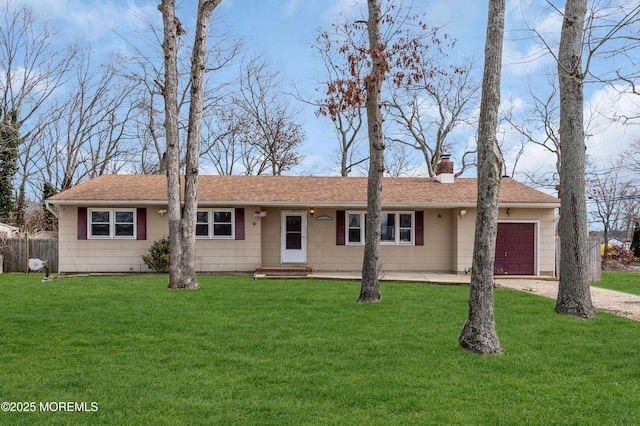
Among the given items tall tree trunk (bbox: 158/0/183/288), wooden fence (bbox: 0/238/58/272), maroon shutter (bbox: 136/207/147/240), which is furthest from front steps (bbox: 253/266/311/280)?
wooden fence (bbox: 0/238/58/272)

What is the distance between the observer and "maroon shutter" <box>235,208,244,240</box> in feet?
53.4

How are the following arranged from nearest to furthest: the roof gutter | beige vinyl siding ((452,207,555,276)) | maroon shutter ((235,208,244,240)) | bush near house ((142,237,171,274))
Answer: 1. the roof gutter
2. bush near house ((142,237,171,274))
3. maroon shutter ((235,208,244,240))
4. beige vinyl siding ((452,207,555,276))

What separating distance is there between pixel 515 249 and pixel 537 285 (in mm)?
2263

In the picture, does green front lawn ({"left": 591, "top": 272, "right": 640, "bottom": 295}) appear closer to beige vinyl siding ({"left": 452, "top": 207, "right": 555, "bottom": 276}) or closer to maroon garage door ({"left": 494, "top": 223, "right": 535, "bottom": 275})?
beige vinyl siding ({"left": 452, "top": 207, "right": 555, "bottom": 276})

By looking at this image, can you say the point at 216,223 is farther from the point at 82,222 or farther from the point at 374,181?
the point at 374,181

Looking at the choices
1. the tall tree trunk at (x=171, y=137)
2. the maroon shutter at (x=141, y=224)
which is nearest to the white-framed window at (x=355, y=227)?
the tall tree trunk at (x=171, y=137)

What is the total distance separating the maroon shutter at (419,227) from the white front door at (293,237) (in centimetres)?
365

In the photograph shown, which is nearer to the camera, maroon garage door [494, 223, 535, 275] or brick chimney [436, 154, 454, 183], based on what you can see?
maroon garage door [494, 223, 535, 275]

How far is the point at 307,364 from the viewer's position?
5758 mm

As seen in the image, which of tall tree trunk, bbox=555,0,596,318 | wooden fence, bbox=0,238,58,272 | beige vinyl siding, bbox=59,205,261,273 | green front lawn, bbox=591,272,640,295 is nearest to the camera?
tall tree trunk, bbox=555,0,596,318

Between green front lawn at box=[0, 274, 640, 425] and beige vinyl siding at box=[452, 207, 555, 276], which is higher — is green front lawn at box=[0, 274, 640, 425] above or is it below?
below

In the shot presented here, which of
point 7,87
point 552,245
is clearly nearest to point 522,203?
point 552,245

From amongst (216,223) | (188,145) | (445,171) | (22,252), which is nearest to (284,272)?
(216,223)

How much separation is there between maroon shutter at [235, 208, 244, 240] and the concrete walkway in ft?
8.57
